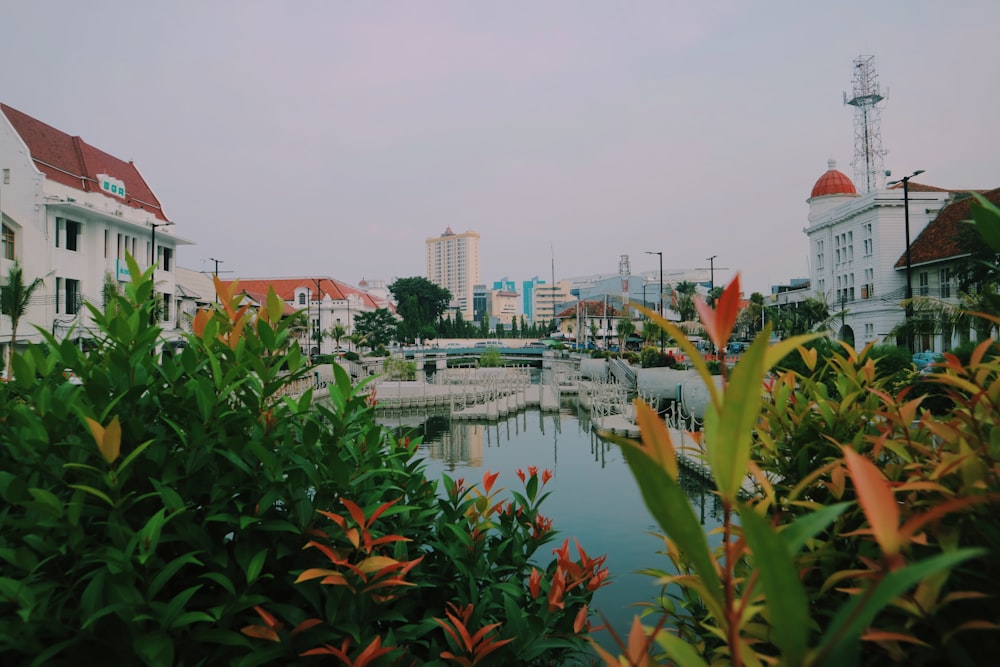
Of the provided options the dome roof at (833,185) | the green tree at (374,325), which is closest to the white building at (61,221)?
the green tree at (374,325)

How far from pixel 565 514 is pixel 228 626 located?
406 inches

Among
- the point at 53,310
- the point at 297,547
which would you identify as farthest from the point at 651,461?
the point at 53,310

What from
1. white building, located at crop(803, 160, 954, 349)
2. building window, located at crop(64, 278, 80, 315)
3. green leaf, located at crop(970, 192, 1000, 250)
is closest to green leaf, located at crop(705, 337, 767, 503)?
green leaf, located at crop(970, 192, 1000, 250)

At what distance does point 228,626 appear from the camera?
7.31ft

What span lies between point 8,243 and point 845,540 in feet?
104

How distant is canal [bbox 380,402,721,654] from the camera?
295 inches

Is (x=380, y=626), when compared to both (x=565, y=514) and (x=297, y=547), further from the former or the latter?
(x=565, y=514)

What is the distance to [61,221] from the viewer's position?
27125 mm

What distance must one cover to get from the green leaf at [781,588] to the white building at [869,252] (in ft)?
132

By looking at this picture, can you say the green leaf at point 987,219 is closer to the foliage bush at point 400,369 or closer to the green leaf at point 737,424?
the green leaf at point 737,424

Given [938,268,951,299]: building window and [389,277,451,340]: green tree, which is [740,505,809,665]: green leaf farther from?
[389,277,451,340]: green tree

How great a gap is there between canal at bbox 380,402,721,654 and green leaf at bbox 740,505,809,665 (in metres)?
1.06

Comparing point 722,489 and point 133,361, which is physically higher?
point 133,361

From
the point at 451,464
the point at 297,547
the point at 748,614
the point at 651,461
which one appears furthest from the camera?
the point at 451,464
